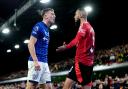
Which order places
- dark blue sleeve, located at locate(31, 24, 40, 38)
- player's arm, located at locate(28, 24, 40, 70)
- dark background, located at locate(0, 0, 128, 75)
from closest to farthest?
1. player's arm, located at locate(28, 24, 40, 70)
2. dark blue sleeve, located at locate(31, 24, 40, 38)
3. dark background, located at locate(0, 0, 128, 75)

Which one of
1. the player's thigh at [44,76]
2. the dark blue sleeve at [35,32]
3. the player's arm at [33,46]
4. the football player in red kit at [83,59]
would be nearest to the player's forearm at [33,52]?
the player's arm at [33,46]

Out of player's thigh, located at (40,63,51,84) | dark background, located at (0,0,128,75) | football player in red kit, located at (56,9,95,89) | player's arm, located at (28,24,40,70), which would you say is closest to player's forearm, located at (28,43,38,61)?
player's arm, located at (28,24,40,70)

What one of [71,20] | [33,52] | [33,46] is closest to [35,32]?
[33,46]

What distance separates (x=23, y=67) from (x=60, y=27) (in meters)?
17.8

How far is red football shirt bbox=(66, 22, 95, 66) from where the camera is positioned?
5.22 metres

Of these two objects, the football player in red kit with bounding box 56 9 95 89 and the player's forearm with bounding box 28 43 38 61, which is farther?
the football player in red kit with bounding box 56 9 95 89

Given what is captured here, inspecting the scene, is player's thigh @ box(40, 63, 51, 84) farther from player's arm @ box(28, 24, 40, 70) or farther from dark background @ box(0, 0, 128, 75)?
dark background @ box(0, 0, 128, 75)

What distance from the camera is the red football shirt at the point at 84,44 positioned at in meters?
5.22

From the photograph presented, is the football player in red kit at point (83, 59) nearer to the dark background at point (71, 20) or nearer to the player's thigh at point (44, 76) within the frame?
the player's thigh at point (44, 76)

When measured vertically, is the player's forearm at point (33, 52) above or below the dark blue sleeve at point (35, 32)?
below

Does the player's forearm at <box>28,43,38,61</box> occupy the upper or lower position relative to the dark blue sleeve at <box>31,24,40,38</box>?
lower

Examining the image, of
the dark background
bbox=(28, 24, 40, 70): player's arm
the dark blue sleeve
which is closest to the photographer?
bbox=(28, 24, 40, 70): player's arm

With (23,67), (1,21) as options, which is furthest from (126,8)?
(23,67)

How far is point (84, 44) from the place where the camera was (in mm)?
5250
